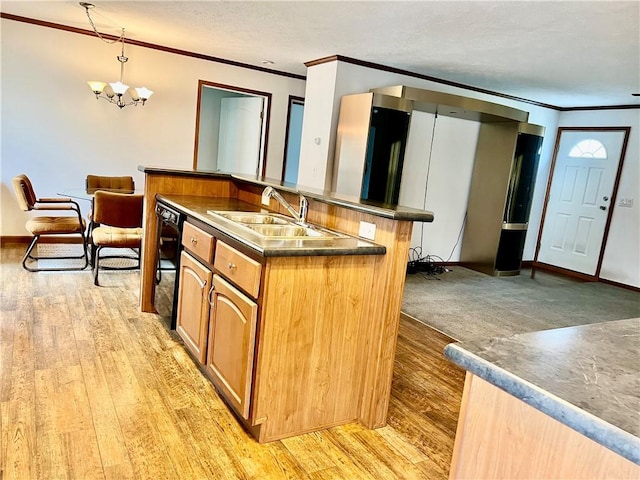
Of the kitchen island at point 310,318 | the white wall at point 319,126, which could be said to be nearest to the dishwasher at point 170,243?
the kitchen island at point 310,318

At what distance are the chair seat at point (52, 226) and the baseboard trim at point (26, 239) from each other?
3.64 feet

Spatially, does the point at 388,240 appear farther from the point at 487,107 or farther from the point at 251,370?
the point at 487,107

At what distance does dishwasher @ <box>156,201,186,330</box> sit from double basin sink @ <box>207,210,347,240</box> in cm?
30

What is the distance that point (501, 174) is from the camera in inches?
224

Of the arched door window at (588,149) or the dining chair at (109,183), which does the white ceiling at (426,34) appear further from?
the dining chair at (109,183)

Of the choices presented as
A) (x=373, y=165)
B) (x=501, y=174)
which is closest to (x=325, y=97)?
(x=373, y=165)

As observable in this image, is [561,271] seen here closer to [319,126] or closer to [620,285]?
[620,285]

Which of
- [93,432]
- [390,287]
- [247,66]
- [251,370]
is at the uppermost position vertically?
[247,66]

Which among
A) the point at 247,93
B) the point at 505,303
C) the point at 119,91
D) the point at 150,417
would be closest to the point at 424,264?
the point at 505,303

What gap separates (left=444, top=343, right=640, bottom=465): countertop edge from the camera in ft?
1.92

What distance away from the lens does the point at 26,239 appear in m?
5.09

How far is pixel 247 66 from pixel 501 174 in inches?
132

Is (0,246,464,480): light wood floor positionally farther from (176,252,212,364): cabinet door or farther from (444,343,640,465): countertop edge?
(444,343,640,465): countertop edge

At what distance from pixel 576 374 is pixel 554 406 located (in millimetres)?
121
